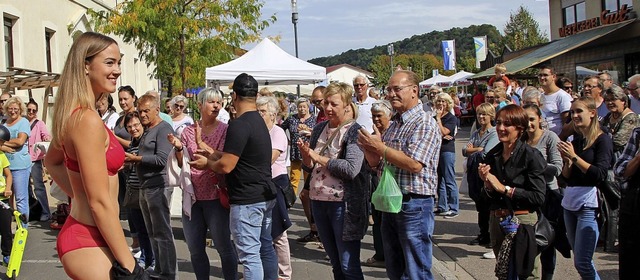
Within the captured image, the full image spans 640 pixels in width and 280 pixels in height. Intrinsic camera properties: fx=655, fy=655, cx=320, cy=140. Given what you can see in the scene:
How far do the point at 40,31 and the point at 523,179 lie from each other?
17594 millimetres

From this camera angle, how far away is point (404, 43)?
547ft

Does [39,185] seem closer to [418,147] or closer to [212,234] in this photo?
[212,234]

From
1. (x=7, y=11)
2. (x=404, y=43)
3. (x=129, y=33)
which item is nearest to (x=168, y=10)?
(x=129, y=33)

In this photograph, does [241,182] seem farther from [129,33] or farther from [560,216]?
[129,33]

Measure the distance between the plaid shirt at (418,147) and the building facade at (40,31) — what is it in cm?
1240

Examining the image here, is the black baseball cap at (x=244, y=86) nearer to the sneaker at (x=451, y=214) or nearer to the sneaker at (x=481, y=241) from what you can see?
the sneaker at (x=481, y=241)

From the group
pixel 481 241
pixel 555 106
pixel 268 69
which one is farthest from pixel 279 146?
pixel 268 69

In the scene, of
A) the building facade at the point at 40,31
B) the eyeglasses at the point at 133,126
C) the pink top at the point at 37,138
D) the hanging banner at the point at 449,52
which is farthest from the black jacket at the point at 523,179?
the hanging banner at the point at 449,52

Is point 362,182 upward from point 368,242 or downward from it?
upward

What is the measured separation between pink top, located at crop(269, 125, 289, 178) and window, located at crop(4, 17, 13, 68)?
12991mm

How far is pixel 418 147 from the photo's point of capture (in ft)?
14.8

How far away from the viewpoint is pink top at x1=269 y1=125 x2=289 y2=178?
20.7ft

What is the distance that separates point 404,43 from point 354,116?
164 meters

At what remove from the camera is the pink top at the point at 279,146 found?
630 centimetres
